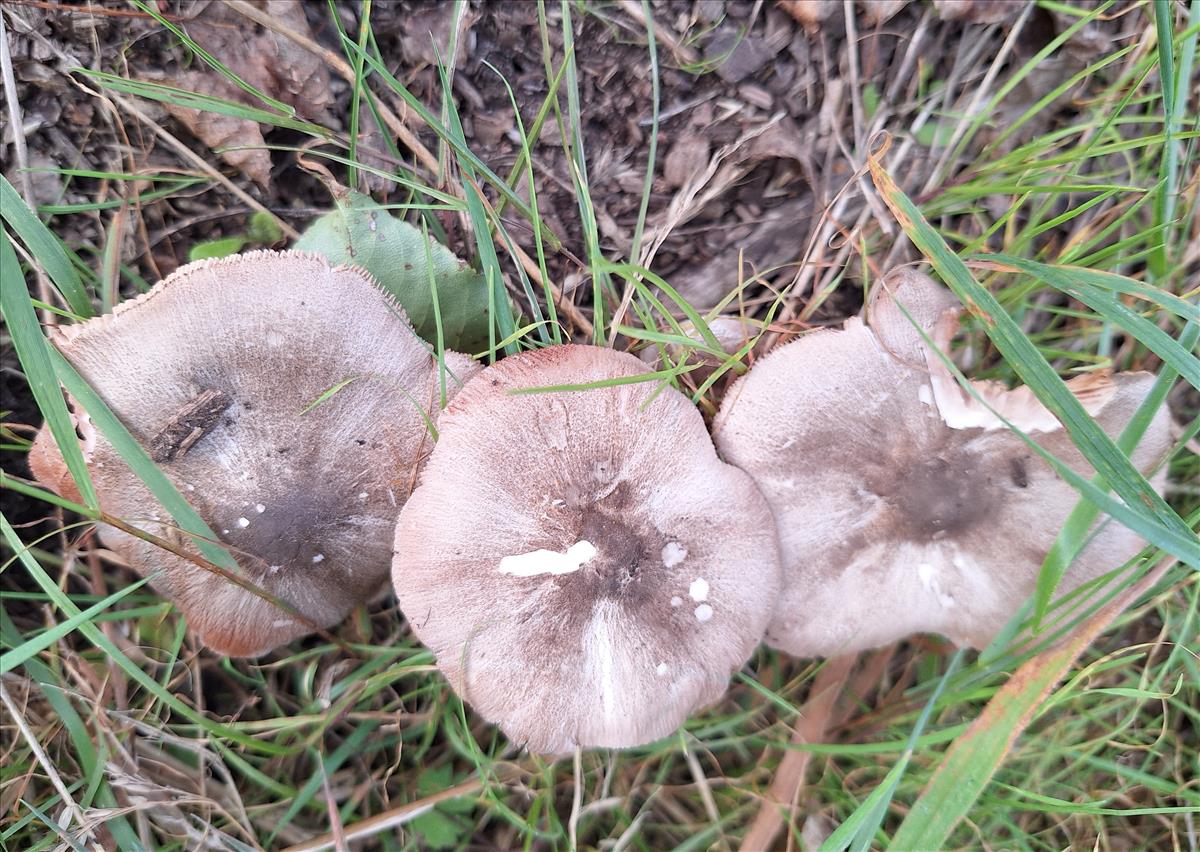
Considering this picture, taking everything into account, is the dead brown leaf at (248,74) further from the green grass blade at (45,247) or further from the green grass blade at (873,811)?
the green grass blade at (873,811)

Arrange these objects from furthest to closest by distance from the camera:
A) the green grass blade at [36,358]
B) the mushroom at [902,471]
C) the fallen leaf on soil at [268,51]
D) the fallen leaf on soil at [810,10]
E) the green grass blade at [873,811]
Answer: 1. the fallen leaf on soil at [810,10]
2. the fallen leaf on soil at [268,51]
3. the mushroom at [902,471]
4. the green grass blade at [873,811]
5. the green grass blade at [36,358]

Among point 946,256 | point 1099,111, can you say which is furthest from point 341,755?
point 1099,111

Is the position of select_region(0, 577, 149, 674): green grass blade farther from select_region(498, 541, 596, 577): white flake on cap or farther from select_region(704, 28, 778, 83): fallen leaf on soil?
select_region(704, 28, 778, 83): fallen leaf on soil

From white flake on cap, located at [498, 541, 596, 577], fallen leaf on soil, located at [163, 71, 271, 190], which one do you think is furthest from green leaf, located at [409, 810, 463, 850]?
fallen leaf on soil, located at [163, 71, 271, 190]

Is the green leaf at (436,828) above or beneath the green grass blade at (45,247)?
beneath

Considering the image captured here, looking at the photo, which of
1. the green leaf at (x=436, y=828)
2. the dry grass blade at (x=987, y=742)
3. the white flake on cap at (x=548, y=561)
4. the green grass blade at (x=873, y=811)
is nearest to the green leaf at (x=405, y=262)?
the white flake on cap at (x=548, y=561)

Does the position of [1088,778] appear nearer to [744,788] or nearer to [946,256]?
[744,788]

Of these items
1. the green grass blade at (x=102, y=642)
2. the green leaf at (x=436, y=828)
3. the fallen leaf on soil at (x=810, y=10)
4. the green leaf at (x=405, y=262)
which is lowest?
the green leaf at (x=436, y=828)
